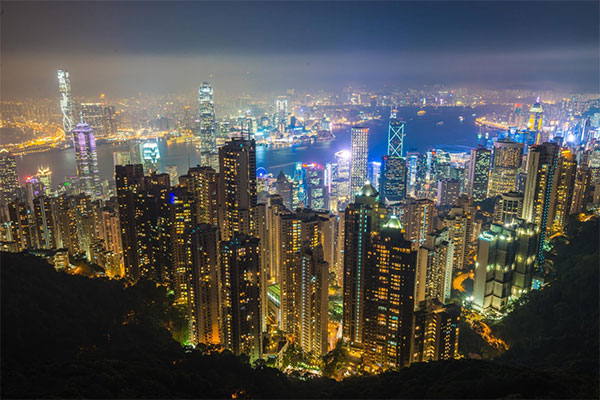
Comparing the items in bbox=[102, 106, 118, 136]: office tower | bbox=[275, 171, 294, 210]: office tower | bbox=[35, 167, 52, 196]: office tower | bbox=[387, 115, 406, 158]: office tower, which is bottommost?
bbox=[275, 171, 294, 210]: office tower

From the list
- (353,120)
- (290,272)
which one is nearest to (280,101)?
(353,120)

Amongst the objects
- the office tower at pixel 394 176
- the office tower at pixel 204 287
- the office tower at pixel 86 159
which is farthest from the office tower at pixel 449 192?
the office tower at pixel 86 159

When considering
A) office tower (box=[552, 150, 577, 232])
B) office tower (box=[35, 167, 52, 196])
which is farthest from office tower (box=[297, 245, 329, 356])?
office tower (box=[35, 167, 52, 196])

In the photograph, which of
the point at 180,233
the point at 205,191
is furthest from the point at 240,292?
the point at 205,191

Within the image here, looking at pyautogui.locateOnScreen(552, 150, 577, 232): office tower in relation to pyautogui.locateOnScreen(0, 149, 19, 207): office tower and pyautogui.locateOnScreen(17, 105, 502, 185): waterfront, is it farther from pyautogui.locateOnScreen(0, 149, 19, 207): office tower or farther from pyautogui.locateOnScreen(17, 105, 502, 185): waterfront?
pyautogui.locateOnScreen(0, 149, 19, 207): office tower

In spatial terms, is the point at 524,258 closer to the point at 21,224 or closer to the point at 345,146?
the point at 21,224

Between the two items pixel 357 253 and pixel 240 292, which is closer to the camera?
pixel 240 292
